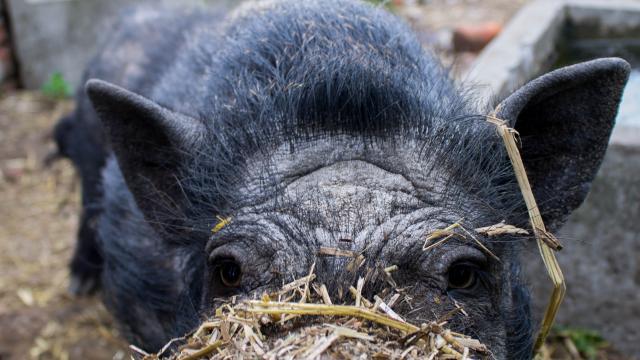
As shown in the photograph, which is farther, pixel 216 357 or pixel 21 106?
pixel 21 106

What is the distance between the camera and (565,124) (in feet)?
10.7

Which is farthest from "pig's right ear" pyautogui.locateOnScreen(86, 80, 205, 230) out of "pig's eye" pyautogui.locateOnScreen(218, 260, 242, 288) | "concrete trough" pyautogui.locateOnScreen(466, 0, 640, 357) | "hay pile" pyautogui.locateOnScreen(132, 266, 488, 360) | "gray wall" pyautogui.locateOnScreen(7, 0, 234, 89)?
"gray wall" pyautogui.locateOnScreen(7, 0, 234, 89)

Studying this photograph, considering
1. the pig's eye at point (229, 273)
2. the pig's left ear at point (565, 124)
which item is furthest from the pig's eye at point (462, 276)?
the pig's eye at point (229, 273)

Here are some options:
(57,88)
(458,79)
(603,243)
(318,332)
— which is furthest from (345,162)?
(57,88)

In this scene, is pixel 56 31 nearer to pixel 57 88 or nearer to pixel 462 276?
pixel 57 88

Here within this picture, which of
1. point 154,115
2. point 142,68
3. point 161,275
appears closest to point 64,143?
point 142,68

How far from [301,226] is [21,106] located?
7.47m

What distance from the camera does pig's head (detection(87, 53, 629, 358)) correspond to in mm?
2729

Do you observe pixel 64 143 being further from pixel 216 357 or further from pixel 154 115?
pixel 216 357

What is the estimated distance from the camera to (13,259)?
6.79 meters

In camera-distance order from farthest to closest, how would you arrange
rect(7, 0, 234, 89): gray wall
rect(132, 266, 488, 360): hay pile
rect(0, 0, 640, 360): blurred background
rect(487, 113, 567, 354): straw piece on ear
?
1. rect(7, 0, 234, 89): gray wall
2. rect(0, 0, 640, 360): blurred background
3. rect(487, 113, 567, 354): straw piece on ear
4. rect(132, 266, 488, 360): hay pile

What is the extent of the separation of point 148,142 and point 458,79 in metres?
1.70

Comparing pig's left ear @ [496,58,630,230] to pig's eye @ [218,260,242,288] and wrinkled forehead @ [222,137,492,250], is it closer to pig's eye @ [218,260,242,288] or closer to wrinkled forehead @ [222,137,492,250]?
wrinkled forehead @ [222,137,492,250]

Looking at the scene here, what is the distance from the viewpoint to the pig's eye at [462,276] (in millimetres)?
2832
